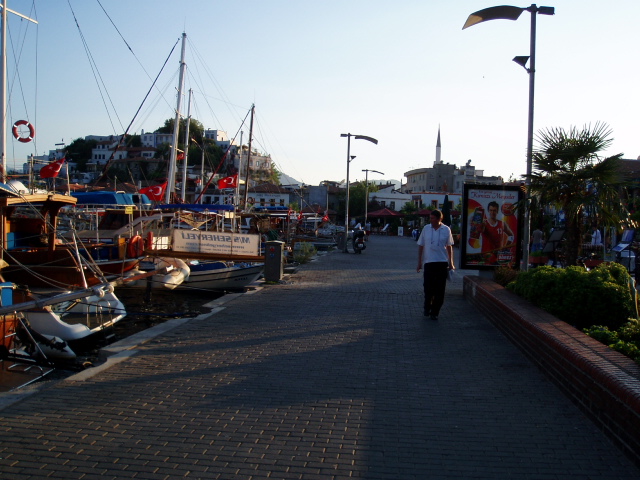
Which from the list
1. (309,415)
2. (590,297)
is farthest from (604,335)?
(309,415)

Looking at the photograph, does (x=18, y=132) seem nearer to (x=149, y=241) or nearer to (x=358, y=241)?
(x=149, y=241)

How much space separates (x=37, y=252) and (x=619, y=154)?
544 inches

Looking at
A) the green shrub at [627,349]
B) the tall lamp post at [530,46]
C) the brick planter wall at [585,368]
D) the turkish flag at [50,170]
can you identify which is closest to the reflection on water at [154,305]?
the turkish flag at [50,170]

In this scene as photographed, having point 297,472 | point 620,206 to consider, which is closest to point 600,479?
point 297,472

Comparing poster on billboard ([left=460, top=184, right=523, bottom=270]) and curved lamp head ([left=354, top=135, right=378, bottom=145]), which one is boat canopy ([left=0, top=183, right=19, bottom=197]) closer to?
poster on billboard ([left=460, top=184, right=523, bottom=270])

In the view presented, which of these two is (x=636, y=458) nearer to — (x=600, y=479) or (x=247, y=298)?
(x=600, y=479)

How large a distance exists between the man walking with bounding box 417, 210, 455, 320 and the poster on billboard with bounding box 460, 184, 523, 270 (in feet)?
10.8

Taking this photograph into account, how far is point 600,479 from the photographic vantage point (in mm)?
4133

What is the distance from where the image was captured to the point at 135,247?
18125 mm

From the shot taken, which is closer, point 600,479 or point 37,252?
point 600,479

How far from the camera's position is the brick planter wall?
14.7 ft

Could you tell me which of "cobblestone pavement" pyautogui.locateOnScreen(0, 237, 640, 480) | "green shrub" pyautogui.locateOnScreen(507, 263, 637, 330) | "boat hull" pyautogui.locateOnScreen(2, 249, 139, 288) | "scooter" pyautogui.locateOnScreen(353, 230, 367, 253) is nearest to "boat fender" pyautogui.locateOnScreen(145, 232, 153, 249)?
"boat hull" pyautogui.locateOnScreen(2, 249, 139, 288)

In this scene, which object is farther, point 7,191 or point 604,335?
point 7,191

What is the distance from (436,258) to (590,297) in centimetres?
275
